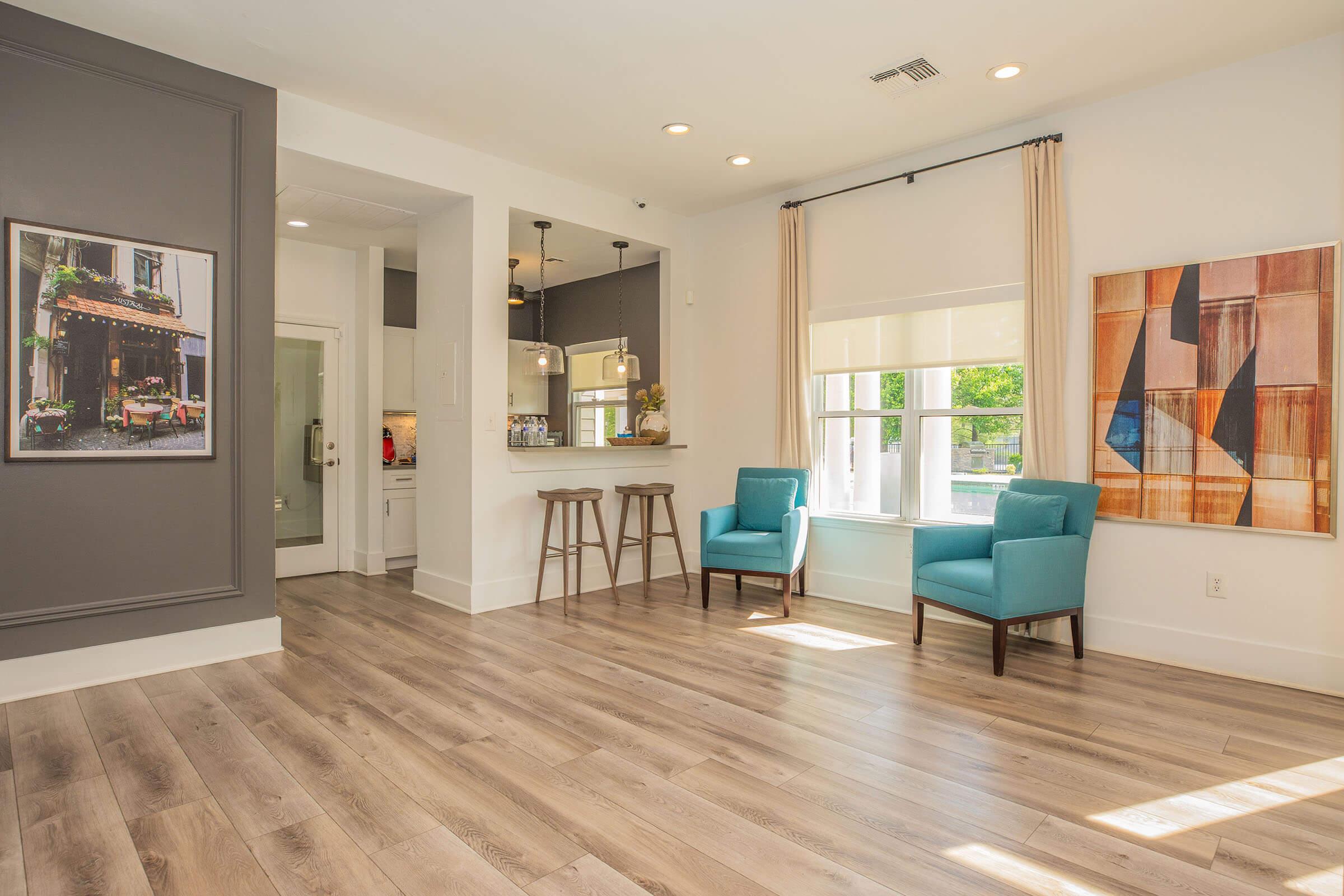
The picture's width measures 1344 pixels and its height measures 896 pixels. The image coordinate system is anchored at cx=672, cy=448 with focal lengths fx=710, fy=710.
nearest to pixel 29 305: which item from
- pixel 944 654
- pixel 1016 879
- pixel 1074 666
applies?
pixel 1016 879

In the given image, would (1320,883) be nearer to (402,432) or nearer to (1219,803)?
(1219,803)

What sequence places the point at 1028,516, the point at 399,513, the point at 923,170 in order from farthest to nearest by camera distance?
1. the point at 399,513
2. the point at 923,170
3. the point at 1028,516

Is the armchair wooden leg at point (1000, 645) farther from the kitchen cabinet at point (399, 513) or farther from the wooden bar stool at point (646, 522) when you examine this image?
the kitchen cabinet at point (399, 513)

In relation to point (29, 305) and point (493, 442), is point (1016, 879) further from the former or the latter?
point (29, 305)

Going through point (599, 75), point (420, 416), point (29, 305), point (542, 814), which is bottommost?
point (542, 814)

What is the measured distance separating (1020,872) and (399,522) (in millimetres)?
5411

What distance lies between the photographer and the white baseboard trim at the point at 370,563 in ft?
19.4

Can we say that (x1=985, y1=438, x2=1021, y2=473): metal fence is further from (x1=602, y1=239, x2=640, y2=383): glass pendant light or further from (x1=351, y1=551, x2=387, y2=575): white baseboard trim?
(x1=351, y1=551, x2=387, y2=575): white baseboard trim

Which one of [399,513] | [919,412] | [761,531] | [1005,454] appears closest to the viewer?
[1005,454]

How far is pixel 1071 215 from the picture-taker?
3.99 metres

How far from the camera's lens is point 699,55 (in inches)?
134

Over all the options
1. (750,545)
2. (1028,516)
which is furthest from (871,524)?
(1028,516)

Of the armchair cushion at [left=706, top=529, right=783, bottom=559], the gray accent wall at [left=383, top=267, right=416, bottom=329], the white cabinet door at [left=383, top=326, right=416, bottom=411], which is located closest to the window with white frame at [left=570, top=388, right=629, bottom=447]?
the white cabinet door at [left=383, top=326, right=416, bottom=411]

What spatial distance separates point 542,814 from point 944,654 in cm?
246
